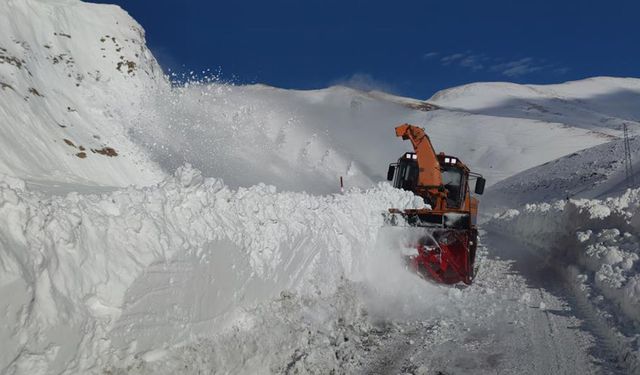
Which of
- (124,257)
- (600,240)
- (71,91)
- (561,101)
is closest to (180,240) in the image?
(124,257)

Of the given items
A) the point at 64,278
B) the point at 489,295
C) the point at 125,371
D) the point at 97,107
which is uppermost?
the point at 97,107

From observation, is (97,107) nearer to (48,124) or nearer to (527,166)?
(48,124)

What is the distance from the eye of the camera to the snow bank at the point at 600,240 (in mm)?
7727

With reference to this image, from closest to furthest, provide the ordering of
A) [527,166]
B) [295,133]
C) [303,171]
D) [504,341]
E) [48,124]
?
[504,341] → [48,124] → [303,171] → [295,133] → [527,166]

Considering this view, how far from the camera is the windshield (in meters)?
12.4

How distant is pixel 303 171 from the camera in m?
24.9

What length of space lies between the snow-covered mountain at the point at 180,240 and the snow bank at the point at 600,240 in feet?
0.18

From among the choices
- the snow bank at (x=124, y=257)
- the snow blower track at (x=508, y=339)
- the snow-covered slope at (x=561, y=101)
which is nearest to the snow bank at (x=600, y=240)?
the snow blower track at (x=508, y=339)

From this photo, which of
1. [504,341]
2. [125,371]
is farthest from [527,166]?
[125,371]

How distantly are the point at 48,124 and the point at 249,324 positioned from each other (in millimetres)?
9558

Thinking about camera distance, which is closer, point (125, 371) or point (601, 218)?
point (125, 371)

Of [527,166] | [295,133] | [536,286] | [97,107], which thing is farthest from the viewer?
[527,166]

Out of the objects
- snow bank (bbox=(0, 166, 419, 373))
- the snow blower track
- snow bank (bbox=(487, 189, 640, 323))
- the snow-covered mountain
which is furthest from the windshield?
snow bank (bbox=(0, 166, 419, 373))

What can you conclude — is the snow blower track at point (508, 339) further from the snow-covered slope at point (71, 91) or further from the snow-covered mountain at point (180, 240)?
the snow-covered slope at point (71, 91)
